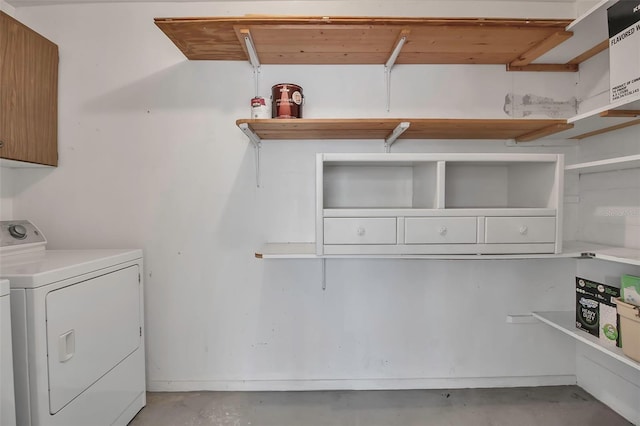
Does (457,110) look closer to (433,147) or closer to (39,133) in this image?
(433,147)

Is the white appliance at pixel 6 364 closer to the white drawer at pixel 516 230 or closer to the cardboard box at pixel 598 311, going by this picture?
the white drawer at pixel 516 230

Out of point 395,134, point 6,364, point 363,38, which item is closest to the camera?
point 6,364

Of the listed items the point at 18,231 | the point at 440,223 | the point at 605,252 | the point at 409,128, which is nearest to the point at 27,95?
the point at 18,231

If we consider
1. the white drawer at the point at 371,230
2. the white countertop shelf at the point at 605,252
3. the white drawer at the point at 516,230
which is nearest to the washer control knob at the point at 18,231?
the white drawer at the point at 371,230

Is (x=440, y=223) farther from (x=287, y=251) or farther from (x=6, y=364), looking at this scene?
(x=6, y=364)

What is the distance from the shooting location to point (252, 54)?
1.67 metres

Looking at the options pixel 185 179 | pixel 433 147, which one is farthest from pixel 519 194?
pixel 185 179

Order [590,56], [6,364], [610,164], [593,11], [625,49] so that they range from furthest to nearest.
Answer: [590,56]
[610,164]
[593,11]
[625,49]
[6,364]

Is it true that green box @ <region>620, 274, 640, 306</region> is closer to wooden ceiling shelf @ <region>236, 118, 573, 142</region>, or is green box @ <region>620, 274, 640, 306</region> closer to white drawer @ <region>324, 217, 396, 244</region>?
wooden ceiling shelf @ <region>236, 118, 573, 142</region>

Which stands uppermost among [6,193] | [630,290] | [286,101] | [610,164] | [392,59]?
[392,59]

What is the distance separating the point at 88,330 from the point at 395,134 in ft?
5.46

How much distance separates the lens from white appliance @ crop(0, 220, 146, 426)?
1.11 m

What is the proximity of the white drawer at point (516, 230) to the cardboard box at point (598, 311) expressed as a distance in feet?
0.99

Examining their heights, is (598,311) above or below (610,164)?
below
